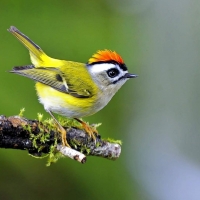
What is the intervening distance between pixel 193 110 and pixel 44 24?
8.75 ft

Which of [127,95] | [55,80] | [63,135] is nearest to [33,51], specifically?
[55,80]

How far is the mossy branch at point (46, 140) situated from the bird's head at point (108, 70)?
20.6 inches

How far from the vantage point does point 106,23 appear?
18.5 feet

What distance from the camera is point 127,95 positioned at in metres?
6.38

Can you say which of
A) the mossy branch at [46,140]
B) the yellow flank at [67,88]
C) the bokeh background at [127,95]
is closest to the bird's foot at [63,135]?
the mossy branch at [46,140]

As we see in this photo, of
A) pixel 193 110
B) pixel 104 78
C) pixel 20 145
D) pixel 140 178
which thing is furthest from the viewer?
pixel 193 110

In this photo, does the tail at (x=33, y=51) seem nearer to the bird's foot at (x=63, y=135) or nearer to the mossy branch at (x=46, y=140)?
the mossy branch at (x=46, y=140)

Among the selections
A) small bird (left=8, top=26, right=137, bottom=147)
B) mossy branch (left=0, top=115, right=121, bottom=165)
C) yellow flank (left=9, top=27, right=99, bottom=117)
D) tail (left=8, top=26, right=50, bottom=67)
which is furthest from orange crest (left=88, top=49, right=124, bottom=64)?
mossy branch (left=0, top=115, right=121, bottom=165)

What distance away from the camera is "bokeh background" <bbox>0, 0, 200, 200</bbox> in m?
4.82

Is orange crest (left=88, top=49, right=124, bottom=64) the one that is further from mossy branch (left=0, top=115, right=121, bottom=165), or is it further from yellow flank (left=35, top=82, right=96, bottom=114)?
mossy branch (left=0, top=115, right=121, bottom=165)

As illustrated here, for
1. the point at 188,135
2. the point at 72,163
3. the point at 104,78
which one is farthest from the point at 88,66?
the point at 188,135

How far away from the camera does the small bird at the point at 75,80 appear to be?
3.99m

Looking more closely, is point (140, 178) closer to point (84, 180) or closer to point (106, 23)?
point (84, 180)

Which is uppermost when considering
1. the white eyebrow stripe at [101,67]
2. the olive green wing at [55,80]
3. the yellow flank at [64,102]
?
the white eyebrow stripe at [101,67]
